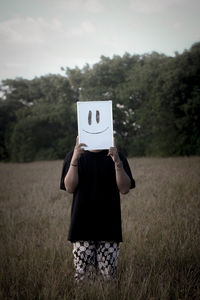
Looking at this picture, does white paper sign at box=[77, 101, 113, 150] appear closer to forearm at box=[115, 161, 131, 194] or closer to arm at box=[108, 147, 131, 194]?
arm at box=[108, 147, 131, 194]

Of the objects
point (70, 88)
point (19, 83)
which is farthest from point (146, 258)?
point (19, 83)

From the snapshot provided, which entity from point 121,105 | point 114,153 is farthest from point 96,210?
point 121,105

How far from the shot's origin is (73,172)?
2.17 m

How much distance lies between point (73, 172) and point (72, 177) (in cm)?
5

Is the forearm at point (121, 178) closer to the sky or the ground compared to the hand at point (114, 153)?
closer to the ground

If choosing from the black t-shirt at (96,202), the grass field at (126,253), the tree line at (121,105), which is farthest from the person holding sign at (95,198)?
the tree line at (121,105)

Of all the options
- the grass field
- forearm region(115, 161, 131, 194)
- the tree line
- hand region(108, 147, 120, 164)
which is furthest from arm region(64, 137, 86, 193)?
the tree line

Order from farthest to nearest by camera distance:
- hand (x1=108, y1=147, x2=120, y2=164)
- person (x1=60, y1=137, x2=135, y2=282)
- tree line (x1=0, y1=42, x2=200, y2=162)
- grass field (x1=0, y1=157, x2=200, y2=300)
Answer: tree line (x1=0, y1=42, x2=200, y2=162)
grass field (x1=0, y1=157, x2=200, y2=300)
person (x1=60, y1=137, x2=135, y2=282)
hand (x1=108, y1=147, x2=120, y2=164)

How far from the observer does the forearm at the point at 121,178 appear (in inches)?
84.2

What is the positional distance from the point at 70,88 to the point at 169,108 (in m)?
16.1

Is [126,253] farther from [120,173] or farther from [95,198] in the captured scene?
[120,173]

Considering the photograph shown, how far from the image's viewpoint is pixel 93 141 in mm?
2135

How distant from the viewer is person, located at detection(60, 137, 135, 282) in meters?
2.24

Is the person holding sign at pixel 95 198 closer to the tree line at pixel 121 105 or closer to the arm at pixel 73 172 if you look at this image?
the arm at pixel 73 172
